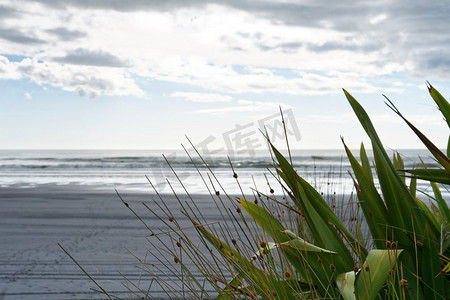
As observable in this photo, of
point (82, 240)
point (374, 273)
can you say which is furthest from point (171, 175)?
point (374, 273)

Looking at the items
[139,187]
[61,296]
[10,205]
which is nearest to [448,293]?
[61,296]

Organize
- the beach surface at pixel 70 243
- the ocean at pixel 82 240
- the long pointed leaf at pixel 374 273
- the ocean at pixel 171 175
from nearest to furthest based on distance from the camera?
the long pointed leaf at pixel 374 273 < the ocean at pixel 82 240 < the beach surface at pixel 70 243 < the ocean at pixel 171 175

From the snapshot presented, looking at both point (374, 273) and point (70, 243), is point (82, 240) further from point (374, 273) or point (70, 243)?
point (374, 273)

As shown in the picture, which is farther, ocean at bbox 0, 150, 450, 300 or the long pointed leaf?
ocean at bbox 0, 150, 450, 300

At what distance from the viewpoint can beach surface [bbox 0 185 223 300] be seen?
161 inches

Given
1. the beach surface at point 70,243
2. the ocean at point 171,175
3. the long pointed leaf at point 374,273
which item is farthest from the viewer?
the ocean at point 171,175

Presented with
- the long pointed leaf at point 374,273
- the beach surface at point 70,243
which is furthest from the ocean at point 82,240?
the long pointed leaf at point 374,273

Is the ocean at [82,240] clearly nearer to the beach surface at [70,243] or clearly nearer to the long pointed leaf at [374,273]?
the beach surface at [70,243]

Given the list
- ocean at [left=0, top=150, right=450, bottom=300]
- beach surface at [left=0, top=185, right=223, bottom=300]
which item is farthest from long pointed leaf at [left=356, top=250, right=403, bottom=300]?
beach surface at [left=0, top=185, right=223, bottom=300]

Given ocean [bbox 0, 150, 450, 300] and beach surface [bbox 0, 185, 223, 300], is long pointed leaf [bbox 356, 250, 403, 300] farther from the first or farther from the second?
beach surface [bbox 0, 185, 223, 300]

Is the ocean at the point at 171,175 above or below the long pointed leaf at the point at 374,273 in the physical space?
below

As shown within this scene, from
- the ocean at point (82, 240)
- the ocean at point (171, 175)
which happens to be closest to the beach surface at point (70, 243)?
the ocean at point (82, 240)

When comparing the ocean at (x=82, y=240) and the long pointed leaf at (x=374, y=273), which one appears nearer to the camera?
the long pointed leaf at (x=374, y=273)

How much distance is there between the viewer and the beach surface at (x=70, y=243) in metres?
4.09
